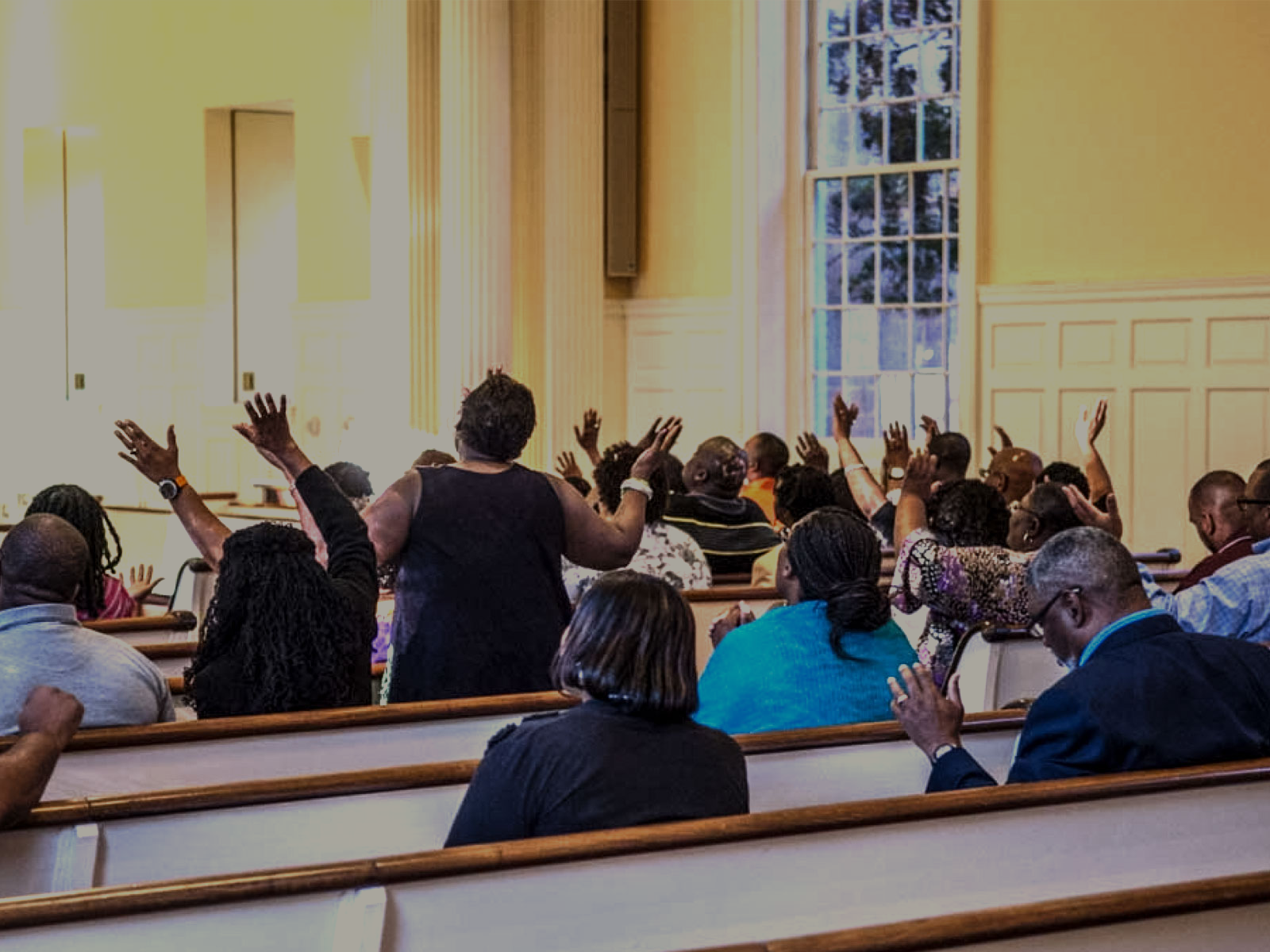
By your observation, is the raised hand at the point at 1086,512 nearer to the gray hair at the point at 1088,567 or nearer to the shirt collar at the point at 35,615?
the gray hair at the point at 1088,567

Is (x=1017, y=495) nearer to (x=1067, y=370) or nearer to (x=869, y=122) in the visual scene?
(x=1067, y=370)

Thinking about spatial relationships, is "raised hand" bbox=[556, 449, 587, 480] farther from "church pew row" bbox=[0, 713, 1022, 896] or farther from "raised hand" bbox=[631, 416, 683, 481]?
"church pew row" bbox=[0, 713, 1022, 896]

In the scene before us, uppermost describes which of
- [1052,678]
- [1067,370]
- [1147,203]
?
[1147,203]

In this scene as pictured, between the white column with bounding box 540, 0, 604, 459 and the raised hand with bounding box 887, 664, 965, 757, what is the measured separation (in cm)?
868

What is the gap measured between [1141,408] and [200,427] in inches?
285

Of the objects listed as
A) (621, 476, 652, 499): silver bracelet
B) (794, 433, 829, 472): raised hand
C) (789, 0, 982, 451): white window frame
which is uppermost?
(789, 0, 982, 451): white window frame

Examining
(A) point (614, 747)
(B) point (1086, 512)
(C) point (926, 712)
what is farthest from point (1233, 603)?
(A) point (614, 747)

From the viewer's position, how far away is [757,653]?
4285mm

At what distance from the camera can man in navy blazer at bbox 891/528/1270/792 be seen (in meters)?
3.65

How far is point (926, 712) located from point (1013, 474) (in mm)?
4664

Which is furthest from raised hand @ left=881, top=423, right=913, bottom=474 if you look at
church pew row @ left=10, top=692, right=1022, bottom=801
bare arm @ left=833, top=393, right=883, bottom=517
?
church pew row @ left=10, top=692, right=1022, bottom=801

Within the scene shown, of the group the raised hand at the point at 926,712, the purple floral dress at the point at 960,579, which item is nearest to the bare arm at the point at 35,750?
the raised hand at the point at 926,712

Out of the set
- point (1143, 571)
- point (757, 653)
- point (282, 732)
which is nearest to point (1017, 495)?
point (1143, 571)

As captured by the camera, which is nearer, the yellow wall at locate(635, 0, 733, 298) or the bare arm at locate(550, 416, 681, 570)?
the bare arm at locate(550, 416, 681, 570)
